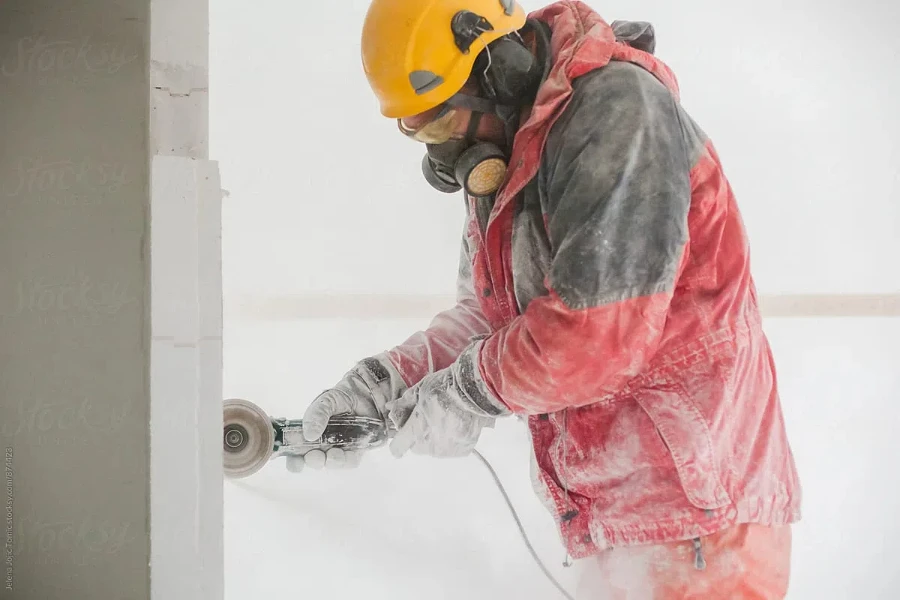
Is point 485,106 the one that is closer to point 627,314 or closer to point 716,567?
point 627,314

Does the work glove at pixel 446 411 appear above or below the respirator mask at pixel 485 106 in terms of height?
below

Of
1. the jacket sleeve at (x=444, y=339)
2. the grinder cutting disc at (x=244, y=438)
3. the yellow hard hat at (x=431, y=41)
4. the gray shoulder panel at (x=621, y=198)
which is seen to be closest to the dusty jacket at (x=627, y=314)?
the gray shoulder panel at (x=621, y=198)

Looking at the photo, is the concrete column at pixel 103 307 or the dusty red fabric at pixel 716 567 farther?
the dusty red fabric at pixel 716 567

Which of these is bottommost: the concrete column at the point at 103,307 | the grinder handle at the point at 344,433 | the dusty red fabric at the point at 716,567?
the dusty red fabric at the point at 716,567

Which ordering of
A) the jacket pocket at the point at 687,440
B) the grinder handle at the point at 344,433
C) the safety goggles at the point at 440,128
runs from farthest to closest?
the grinder handle at the point at 344,433 → the safety goggles at the point at 440,128 → the jacket pocket at the point at 687,440

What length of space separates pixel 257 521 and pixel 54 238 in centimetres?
172

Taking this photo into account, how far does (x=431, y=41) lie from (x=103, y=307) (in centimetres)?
68

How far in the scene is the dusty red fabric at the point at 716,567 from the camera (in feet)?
3.77

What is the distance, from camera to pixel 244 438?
138cm

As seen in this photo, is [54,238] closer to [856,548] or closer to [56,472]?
[56,472]

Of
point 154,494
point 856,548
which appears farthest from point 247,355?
point 856,548

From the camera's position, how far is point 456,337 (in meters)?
1.66

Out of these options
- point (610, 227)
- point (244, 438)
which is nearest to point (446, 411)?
point (244, 438)

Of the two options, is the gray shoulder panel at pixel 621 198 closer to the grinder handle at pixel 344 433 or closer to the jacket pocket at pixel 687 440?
the jacket pocket at pixel 687 440
